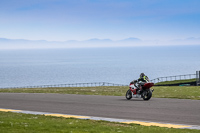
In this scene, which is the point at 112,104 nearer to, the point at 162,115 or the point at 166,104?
the point at 166,104

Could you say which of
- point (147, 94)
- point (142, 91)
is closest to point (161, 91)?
point (142, 91)

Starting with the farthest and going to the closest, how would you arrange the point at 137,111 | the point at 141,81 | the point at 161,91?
the point at 161,91 < the point at 141,81 < the point at 137,111

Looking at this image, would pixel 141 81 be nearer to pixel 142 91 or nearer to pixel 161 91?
pixel 142 91

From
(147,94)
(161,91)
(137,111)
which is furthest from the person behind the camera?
(161,91)

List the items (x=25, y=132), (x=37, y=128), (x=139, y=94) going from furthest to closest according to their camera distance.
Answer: (x=139, y=94) → (x=37, y=128) → (x=25, y=132)

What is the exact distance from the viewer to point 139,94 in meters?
24.3

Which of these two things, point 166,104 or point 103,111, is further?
point 166,104

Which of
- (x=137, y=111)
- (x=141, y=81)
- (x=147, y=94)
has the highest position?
(x=141, y=81)

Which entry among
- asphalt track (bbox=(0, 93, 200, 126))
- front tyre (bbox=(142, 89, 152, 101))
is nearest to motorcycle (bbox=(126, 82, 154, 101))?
front tyre (bbox=(142, 89, 152, 101))

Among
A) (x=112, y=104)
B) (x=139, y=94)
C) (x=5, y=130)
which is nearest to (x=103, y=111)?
(x=112, y=104)

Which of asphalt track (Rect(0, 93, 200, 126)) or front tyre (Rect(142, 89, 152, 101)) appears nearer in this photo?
asphalt track (Rect(0, 93, 200, 126))

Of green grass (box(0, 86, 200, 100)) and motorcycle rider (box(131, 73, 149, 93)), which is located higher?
motorcycle rider (box(131, 73, 149, 93))

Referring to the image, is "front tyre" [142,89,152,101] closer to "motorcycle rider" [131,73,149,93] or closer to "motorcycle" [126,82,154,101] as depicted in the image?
"motorcycle" [126,82,154,101]

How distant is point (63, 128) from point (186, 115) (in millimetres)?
6473
